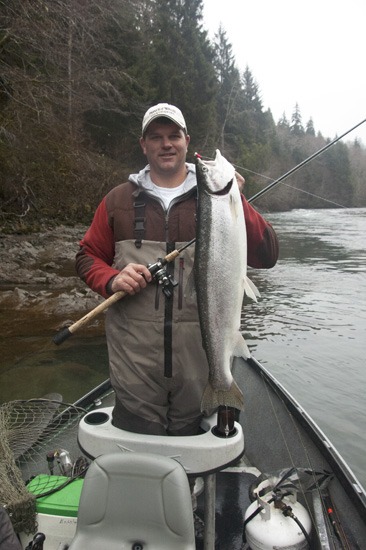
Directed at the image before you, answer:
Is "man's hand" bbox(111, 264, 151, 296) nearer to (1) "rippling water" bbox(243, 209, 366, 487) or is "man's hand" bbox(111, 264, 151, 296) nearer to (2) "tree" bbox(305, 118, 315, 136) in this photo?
(1) "rippling water" bbox(243, 209, 366, 487)

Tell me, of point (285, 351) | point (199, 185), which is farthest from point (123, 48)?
point (199, 185)

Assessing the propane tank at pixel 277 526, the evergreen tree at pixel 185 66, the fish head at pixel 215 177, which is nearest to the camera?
the fish head at pixel 215 177

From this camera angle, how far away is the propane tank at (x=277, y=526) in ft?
8.45

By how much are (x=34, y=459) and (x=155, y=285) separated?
228cm

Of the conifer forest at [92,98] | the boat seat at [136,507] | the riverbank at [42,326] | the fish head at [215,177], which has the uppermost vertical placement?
the conifer forest at [92,98]

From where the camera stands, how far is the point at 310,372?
26.9 feet

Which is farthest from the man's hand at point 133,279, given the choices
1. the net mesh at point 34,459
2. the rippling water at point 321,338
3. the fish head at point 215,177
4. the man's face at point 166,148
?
the rippling water at point 321,338

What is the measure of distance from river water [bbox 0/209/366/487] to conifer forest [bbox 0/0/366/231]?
3.48 meters

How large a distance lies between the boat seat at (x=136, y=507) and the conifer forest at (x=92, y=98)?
296cm

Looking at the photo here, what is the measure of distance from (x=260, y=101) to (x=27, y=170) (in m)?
66.9

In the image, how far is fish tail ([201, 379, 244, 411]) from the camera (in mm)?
2498

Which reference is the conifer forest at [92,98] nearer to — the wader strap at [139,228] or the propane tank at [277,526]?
the wader strap at [139,228]

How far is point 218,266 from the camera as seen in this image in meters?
2.51

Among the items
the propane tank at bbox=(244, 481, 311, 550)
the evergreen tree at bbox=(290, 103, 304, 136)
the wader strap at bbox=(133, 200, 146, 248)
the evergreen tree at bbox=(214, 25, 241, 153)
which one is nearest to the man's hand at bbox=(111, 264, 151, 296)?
the wader strap at bbox=(133, 200, 146, 248)
